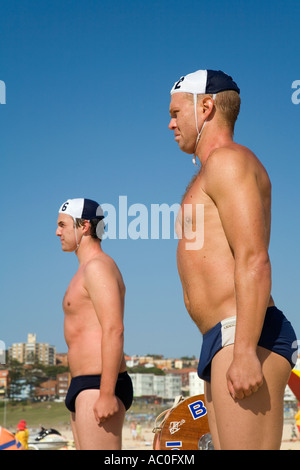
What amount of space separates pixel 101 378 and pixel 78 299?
2.52 ft

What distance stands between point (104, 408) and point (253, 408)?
7.08ft

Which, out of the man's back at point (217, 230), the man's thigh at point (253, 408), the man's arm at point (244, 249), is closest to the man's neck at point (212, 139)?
the man's back at point (217, 230)

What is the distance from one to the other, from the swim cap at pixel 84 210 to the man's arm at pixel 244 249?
281cm

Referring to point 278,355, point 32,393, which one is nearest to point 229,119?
point 278,355

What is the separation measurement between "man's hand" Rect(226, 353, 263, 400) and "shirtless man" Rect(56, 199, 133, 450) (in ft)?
7.03

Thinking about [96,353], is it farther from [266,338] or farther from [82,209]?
[266,338]

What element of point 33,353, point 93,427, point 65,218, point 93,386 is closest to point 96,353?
point 93,386

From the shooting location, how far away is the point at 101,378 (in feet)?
15.7

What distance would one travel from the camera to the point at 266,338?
9.53 feet

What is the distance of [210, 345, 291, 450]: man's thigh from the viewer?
274 cm

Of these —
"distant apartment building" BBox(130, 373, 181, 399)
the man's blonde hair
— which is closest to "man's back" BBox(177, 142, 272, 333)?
the man's blonde hair

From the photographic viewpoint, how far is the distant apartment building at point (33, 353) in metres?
93.9

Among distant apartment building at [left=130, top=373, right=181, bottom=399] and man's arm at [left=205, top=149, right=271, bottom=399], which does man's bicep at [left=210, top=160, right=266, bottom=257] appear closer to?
man's arm at [left=205, top=149, right=271, bottom=399]
